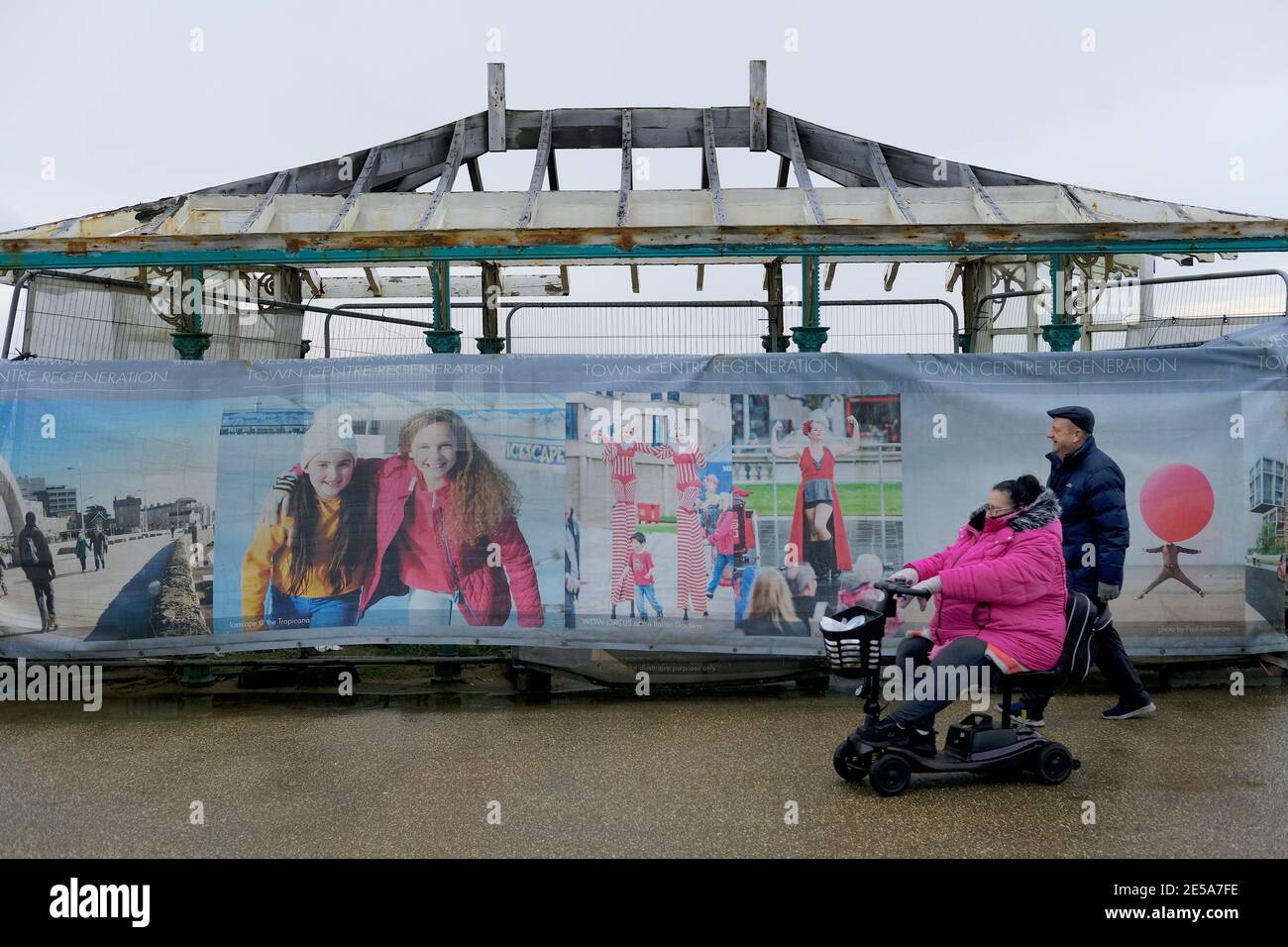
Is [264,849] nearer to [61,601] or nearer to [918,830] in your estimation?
[918,830]

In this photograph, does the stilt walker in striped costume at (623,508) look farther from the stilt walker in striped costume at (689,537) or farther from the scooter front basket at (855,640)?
the scooter front basket at (855,640)

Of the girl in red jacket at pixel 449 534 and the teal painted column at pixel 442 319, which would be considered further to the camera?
the teal painted column at pixel 442 319

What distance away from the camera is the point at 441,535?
690cm

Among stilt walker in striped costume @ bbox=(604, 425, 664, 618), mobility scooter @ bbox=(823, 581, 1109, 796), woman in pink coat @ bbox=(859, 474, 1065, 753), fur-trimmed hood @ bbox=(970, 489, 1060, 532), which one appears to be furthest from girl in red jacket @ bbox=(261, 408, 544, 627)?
fur-trimmed hood @ bbox=(970, 489, 1060, 532)

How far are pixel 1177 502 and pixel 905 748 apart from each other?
10.9ft

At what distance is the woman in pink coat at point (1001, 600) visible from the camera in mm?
4785

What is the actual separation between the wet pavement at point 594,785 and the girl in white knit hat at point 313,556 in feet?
2.08

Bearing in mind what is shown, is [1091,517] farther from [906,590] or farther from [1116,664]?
[906,590]

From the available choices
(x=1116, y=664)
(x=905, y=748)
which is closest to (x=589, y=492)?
(x=905, y=748)

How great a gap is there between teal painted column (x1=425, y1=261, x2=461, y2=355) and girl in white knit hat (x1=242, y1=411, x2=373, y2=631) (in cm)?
115

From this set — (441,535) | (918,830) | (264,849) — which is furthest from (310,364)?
(918,830)

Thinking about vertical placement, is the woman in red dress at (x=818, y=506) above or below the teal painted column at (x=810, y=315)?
below

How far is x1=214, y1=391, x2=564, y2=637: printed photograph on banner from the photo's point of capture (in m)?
6.87

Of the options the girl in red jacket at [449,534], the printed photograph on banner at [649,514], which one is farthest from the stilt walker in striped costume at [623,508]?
the girl in red jacket at [449,534]
